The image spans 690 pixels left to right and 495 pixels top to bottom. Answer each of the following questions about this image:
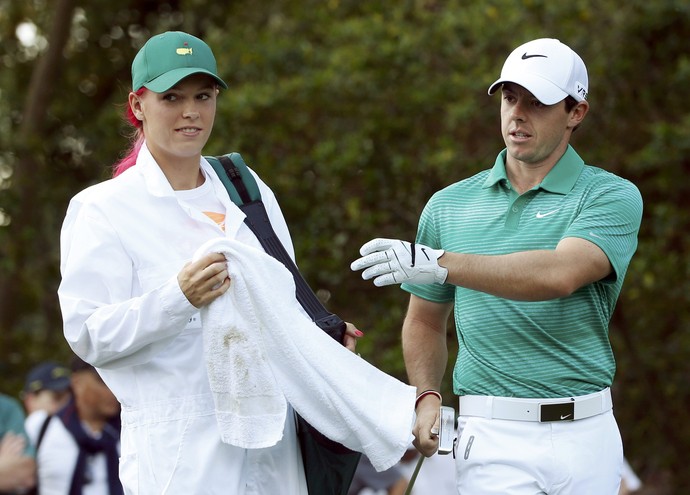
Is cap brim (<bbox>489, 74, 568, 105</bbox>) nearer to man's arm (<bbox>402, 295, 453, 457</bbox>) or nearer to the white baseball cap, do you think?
the white baseball cap

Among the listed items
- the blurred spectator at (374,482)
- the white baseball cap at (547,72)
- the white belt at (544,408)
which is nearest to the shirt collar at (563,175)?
the white baseball cap at (547,72)

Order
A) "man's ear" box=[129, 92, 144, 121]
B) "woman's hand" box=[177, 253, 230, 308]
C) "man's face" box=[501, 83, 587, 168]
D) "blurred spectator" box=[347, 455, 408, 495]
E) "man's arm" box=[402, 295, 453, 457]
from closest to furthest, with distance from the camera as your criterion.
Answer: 1. "woman's hand" box=[177, 253, 230, 308]
2. "man's ear" box=[129, 92, 144, 121]
3. "man's face" box=[501, 83, 587, 168]
4. "man's arm" box=[402, 295, 453, 457]
5. "blurred spectator" box=[347, 455, 408, 495]

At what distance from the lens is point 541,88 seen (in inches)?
172

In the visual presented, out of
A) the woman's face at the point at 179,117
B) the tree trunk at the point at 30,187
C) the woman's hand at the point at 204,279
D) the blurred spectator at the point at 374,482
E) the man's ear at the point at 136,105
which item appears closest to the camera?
the woman's hand at the point at 204,279

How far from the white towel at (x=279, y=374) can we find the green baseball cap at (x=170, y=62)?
0.62 m

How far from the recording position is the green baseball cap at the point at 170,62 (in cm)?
418

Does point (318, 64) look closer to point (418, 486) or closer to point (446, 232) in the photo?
point (418, 486)

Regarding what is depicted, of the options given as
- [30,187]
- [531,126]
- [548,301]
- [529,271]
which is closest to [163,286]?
[529,271]

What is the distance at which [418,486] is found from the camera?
25.4 feet

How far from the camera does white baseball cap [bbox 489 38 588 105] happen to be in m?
4.38

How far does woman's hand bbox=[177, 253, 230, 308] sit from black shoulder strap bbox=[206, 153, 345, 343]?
0.44 m

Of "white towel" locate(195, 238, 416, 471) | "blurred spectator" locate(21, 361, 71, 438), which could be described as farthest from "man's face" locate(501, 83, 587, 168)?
"blurred spectator" locate(21, 361, 71, 438)

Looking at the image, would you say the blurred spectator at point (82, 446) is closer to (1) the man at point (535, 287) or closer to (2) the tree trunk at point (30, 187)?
(1) the man at point (535, 287)

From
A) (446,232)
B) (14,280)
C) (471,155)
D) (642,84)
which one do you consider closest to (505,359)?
(446,232)
